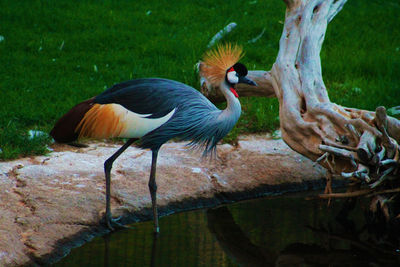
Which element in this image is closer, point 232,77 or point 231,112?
point 231,112

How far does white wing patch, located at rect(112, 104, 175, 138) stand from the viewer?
4.42 meters

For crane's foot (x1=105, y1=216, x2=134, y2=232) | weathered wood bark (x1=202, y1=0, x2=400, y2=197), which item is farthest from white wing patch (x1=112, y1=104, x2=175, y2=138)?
weathered wood bark (x1=202, y1=0, x2=400, y2=197)

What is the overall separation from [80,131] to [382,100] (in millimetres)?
3564

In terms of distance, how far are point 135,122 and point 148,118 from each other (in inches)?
3.8

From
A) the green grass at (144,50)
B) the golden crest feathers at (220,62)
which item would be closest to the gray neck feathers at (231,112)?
the golden crest feathers at (220,62)

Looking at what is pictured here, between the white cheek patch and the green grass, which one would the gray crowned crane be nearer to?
the white cheek patch

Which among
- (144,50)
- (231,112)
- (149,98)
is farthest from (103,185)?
(144,50)

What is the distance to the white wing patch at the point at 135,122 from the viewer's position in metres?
4.42

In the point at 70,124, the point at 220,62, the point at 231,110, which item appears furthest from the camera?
the point at 220,62

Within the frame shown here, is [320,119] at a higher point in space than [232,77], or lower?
lower

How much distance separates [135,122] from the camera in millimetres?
4422

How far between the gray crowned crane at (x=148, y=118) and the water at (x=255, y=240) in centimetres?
24

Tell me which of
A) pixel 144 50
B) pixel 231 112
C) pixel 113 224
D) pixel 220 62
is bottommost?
pixel 113 224

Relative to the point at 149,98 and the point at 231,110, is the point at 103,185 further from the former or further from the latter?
the point at 231,110
